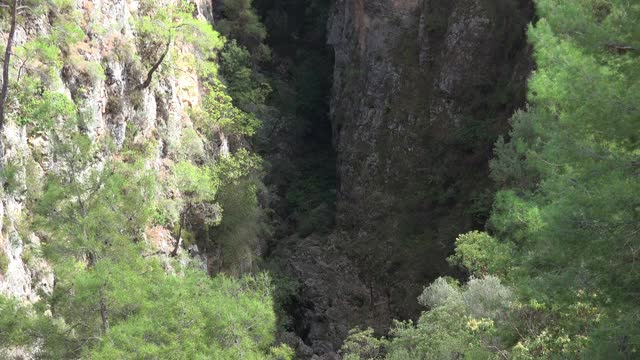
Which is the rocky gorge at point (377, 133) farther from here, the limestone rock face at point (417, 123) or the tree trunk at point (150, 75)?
the tree trunk at point (150, 75)

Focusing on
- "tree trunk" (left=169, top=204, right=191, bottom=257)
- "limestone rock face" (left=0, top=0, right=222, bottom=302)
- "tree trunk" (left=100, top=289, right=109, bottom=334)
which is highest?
"limestone rock face" (left=0, top=0, right=222, bottom=302)

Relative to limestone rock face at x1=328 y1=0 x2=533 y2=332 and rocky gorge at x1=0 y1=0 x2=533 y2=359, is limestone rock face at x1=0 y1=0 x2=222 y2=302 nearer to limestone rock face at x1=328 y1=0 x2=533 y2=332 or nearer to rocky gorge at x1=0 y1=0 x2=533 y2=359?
rocky gorge at x1=0 y1=0 x2=533 y2=359

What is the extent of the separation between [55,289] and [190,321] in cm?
350

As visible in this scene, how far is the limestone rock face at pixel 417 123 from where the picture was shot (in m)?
34.4

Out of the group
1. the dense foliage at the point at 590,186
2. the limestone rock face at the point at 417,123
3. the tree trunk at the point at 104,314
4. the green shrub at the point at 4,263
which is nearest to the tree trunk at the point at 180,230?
the green shrub at the point at 4,263

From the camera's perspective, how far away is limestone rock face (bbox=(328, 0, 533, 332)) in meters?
34.4

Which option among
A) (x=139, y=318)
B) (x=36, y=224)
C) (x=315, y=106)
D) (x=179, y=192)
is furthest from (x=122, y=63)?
(x=315, y=106)

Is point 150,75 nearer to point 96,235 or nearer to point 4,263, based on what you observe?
point 96,235

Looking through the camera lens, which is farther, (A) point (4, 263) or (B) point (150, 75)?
(B) point (150, 75)

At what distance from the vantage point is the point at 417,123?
39688mm

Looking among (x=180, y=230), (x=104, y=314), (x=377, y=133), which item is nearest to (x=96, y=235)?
(x=104, y=314)

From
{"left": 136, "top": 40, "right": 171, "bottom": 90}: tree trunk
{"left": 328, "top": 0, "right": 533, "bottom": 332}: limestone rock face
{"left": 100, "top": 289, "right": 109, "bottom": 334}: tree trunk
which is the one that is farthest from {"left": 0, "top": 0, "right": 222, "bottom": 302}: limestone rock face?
{"left": 328, "top": 0, "right": 533, "bottom": 332}: limestone rock face

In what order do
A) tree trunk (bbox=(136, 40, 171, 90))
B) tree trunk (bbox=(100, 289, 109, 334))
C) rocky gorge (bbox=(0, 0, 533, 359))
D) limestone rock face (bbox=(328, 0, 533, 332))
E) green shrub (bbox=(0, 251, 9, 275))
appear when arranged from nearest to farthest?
tree trunk (bbox=(100, 289, 109, 334)) < green shrub (bbox=(0, 251, 9, 275)) < tree trunk (bbox=(136, 40, 171, 90)) < rocky gorge (bbox=(0, 0, 533, 359)) < limestone rock face (bbox=(328, 0, 533, 332))

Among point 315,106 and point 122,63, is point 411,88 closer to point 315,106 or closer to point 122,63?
point 315,106
